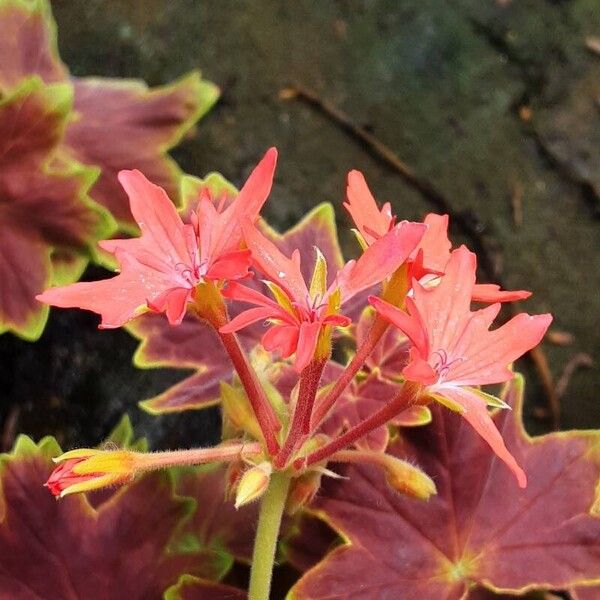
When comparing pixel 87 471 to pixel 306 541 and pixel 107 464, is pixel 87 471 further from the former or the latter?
pixel 306 541

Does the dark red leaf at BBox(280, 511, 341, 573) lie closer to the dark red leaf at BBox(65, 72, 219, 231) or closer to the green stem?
the green stem

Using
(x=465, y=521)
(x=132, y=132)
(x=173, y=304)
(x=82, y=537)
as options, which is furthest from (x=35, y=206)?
(x=465, y=521)

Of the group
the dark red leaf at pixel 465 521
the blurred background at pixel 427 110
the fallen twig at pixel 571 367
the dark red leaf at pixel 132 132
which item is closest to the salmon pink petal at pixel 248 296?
the dark red leaf at pixel 465 521

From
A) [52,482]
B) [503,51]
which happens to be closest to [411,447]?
[52,482]

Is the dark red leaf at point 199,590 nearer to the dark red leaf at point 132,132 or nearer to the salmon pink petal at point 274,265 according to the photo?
the salmon pink petal at point 274,265

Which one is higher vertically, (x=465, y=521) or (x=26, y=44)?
(x=26, y=44)
